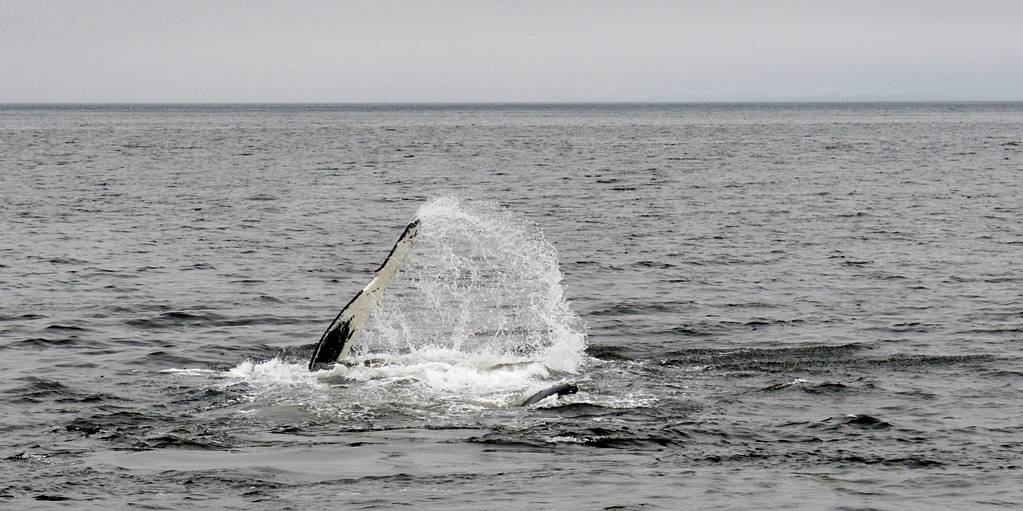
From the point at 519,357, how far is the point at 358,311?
113 inches

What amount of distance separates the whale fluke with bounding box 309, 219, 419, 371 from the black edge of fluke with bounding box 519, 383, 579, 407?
2357 millimetres

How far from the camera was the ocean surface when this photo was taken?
12.0 meters

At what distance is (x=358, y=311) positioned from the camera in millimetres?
16266

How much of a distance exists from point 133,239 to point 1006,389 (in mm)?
24193

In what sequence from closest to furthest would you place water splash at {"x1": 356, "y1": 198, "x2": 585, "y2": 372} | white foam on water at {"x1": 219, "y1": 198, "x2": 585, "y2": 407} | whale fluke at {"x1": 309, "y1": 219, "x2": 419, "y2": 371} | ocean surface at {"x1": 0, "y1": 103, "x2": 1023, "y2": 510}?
ocean surface at {"x1": 0, "y1": 103, "x2": 1023, "y2": 510}, whale fluke at {"x1": 309, "y1": 219, "x2": 419, "y2": 371}, white foam on water at {"x1": 219, "y1": 198, "x2": 585, "y2": 407}, water splash at {"x1": 356, "y1": 198, "x2": 585, "y2": 372}

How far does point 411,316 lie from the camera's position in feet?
73.4

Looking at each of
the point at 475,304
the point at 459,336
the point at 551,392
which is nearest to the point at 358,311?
the point at 551,392

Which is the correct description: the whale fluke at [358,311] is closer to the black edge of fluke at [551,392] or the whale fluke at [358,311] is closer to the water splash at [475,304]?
the water splash at [475,304]

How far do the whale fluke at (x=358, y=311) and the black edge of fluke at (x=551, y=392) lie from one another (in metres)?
2.36

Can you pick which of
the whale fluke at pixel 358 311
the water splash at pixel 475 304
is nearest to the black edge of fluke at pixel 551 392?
the water splash at pixel 475 304

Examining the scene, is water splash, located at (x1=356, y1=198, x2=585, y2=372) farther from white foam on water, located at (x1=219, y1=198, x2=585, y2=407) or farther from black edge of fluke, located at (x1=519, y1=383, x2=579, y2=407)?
black edge of fluke, located at (x1=519, y1=383, x2=579, y2=407)

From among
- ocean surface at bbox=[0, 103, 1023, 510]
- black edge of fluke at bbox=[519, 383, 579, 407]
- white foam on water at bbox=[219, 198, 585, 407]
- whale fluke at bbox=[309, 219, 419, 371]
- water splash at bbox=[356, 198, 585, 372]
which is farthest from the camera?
water splash at bbox=[356, 198, 585, 372]

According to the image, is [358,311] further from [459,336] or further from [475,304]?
[475,304]

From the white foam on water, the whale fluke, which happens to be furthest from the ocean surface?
the whale fluke
